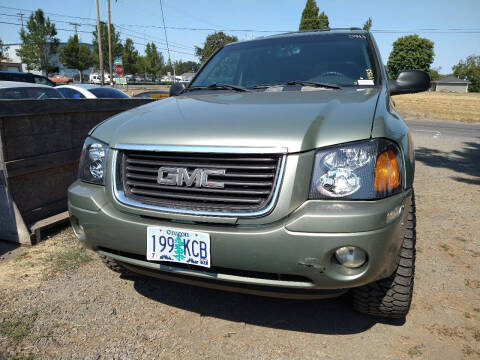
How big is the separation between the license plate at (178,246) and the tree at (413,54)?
95716 millimetres

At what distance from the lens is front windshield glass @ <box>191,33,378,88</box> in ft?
9.18

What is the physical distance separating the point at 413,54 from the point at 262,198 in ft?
326

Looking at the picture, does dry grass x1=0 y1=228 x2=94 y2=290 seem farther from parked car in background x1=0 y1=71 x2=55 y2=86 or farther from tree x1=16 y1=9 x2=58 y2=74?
tree x1=16 y1=9 x2=58 y2=74

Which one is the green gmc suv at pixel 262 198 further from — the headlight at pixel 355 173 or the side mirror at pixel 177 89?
the side mirror at pixel 177 89

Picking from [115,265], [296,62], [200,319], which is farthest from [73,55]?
[200,319]

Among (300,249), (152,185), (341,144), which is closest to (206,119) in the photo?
(152,185)

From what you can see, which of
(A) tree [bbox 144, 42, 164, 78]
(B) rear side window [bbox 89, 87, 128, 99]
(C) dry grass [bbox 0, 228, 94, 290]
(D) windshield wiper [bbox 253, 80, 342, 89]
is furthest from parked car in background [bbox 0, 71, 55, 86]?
(A) tree [bbox 144, 42, 164, 78]

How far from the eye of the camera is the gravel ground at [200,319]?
1978 millimetres

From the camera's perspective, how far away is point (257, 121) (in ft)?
6.15

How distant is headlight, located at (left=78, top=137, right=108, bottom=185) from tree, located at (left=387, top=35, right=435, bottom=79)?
95.5 meters

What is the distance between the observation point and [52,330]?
214 cm

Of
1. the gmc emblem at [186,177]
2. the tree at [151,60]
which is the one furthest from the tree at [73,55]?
the gmc emblem at [186,177]

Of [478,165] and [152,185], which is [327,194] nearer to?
[152,185]

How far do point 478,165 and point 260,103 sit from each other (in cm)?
638
